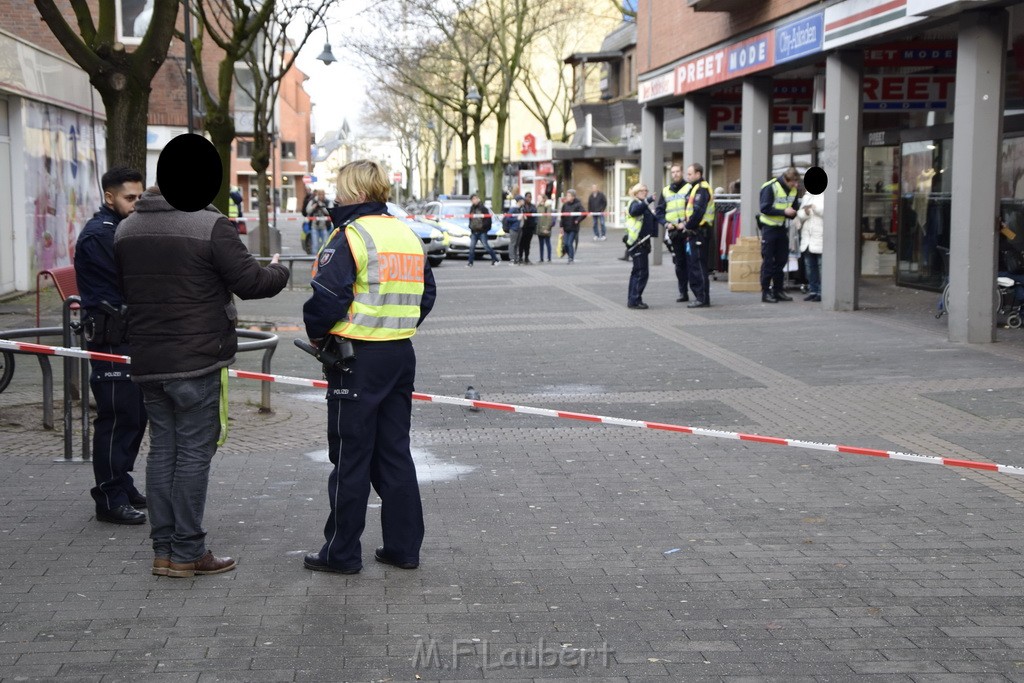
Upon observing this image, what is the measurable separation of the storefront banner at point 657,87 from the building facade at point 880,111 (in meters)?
0.06

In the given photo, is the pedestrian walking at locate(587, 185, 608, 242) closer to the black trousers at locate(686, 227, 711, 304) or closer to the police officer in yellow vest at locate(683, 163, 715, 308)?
the police officer in yellow vest at locate(683, 163, 715, 308)

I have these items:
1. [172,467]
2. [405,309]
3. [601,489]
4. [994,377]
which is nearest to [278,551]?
[172,467]

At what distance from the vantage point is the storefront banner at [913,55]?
731 inches

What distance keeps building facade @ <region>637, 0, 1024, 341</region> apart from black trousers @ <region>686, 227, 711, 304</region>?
1.60 meters

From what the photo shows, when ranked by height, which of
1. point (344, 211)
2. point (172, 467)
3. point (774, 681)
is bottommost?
point (774, 681)

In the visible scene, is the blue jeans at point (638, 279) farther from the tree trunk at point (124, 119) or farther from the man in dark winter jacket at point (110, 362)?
the man in dark winter jacket at point (110, 362)

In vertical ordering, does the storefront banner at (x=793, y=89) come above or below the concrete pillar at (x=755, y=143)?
above

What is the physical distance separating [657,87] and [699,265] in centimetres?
983

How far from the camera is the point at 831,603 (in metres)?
5.49

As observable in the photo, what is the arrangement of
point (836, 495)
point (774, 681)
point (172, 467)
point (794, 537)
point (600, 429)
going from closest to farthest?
1. point (774, 681)
2. point (172, 467)
3. point (794, 537)
4. point (836, 495)
5. point (600, 429)

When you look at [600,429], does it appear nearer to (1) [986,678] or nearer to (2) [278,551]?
(2) [278,551]

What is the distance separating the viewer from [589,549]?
635cm

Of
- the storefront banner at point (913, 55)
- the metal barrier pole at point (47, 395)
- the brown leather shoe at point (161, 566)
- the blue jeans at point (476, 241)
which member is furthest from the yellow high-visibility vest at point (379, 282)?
the blue jeans at point (476, 241)

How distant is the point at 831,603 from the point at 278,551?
254cm
